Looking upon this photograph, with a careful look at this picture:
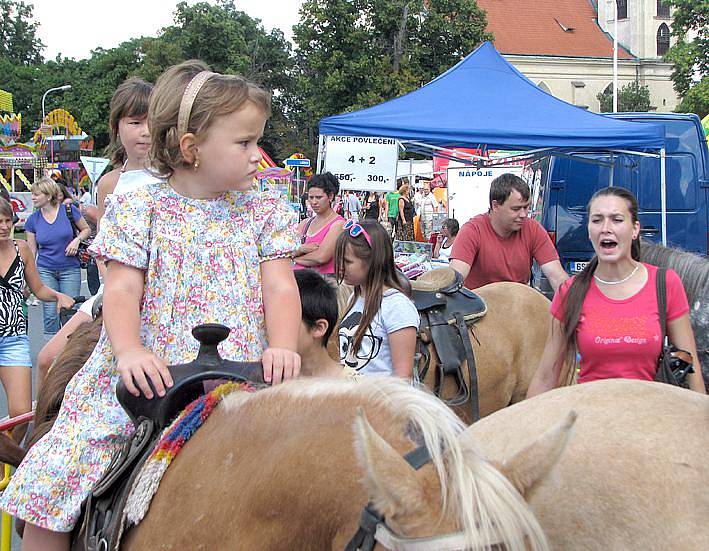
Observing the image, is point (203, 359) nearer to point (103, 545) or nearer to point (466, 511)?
point (103, 545)

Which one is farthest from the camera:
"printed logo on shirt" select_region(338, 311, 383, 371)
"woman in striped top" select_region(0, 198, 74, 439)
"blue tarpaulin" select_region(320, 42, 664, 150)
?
"blue tarpaulin" select_region(320, 42, 664, 150)

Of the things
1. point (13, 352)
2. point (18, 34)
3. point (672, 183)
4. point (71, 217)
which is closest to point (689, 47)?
point (672, 183)

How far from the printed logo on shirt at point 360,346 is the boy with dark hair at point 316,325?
0.89 m

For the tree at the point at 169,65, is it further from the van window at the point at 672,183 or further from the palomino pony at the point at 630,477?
the palomino pony at the point at 630,477

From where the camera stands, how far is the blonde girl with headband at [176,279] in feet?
6.08

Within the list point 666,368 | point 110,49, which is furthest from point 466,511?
point 110,49

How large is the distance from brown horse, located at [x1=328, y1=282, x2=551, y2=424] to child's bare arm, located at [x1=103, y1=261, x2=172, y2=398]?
3354 mm

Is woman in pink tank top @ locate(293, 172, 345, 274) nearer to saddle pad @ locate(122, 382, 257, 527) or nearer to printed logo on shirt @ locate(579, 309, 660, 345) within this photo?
printed logo on shirt @ locate(579, 309, 660, 345)

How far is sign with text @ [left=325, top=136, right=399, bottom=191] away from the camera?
9.66 m

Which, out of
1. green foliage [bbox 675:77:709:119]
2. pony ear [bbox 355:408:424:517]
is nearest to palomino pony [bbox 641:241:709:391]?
pony ear [bbox 355:408:424:517]

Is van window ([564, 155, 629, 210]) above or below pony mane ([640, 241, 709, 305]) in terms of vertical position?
above

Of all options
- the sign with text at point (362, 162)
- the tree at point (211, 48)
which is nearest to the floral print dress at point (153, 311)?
the sign with text at point (362, 162)

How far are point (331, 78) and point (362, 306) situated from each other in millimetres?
36763

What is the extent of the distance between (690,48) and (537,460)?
161 ft
